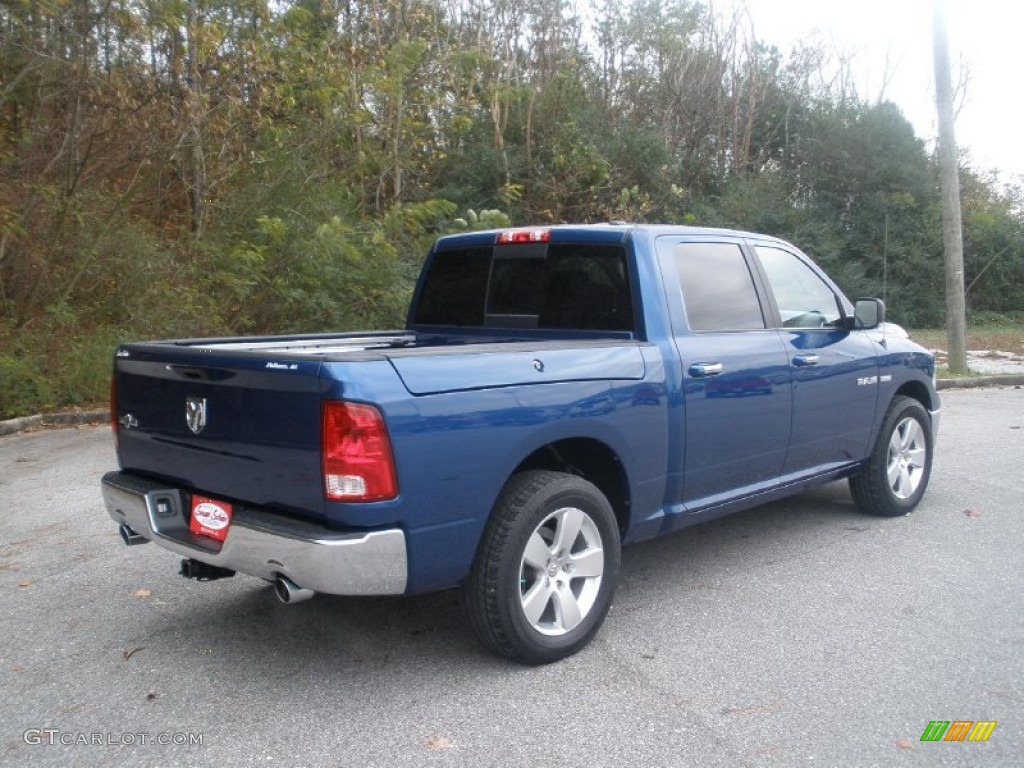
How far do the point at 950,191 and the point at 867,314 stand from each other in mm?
10197

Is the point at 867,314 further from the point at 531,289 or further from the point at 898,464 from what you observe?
the point at 531,289

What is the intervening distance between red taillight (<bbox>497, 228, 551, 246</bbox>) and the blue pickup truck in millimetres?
14

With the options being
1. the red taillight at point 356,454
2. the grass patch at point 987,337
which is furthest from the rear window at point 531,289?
the grass patch at point 987,337

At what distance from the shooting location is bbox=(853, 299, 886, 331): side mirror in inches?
226

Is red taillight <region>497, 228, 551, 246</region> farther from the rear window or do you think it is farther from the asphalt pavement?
the asphalt pavement

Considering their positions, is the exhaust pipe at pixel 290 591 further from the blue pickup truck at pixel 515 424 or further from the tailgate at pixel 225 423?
the tailgate at pixel 225 423

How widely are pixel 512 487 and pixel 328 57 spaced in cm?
1334

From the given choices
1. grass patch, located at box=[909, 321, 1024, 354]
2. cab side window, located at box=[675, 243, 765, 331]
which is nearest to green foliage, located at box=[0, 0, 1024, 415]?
grass patch, located at box=[909, 321, 1024, 354]

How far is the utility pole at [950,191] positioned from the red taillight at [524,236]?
454 inches

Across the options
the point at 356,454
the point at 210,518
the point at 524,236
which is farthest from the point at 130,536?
the point at 524,236

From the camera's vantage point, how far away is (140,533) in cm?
406

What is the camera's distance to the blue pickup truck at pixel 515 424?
3352 mm

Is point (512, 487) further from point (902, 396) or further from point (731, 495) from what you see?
point (902, 396)

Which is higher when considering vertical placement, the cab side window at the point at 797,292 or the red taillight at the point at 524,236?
the red taillight at the point at 524,236
